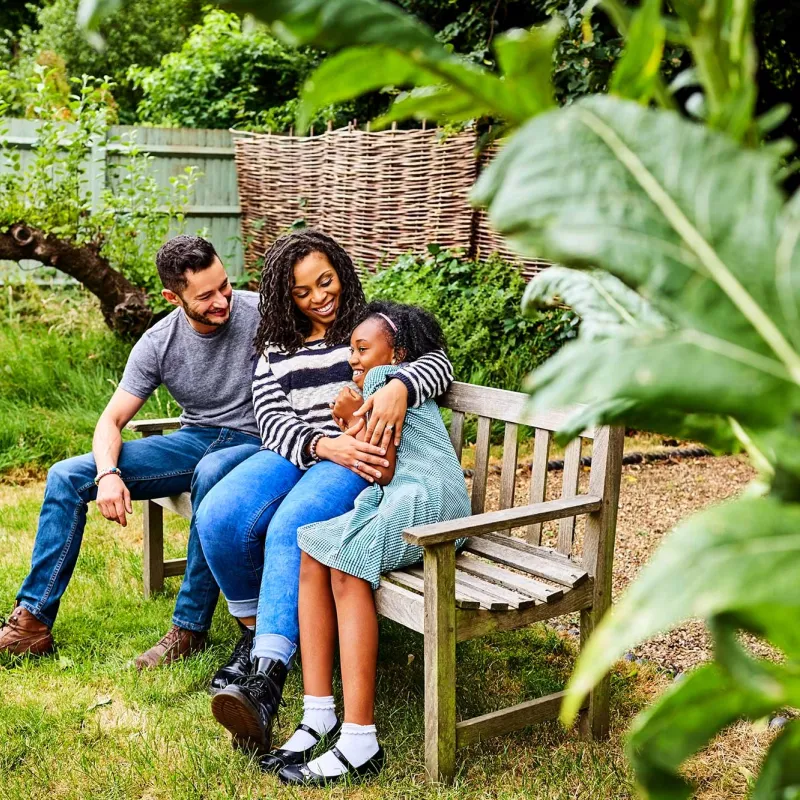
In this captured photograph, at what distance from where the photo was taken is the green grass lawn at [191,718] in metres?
2.37

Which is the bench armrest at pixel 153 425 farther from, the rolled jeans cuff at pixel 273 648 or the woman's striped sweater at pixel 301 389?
the rolled jeans cuff at pixel 273 648

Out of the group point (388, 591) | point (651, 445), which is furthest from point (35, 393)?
point (388, 591)

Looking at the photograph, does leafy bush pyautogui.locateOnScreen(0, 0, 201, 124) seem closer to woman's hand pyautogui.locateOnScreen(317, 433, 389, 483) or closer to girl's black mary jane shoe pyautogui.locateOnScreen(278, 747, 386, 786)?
woman's hand pyautogui.locateOnScreen(317, 433, 389, 483)

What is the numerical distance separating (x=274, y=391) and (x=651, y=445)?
3.35m

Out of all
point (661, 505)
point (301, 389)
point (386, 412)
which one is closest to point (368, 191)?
point (661, 505)

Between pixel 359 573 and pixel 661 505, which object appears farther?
pixel 661 505

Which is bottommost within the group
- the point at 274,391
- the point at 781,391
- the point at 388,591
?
the point at 388,591

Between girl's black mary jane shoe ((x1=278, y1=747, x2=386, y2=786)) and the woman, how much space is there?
111mm

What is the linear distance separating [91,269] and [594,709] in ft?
15.2

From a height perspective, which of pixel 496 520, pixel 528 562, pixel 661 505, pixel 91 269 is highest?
pixel 91 269

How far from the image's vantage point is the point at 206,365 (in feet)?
11.0

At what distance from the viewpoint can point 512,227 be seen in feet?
1.66

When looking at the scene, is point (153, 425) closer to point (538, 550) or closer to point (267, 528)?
point (267, 528)

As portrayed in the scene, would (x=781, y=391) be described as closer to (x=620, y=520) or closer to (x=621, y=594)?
(x=621, y=594)
